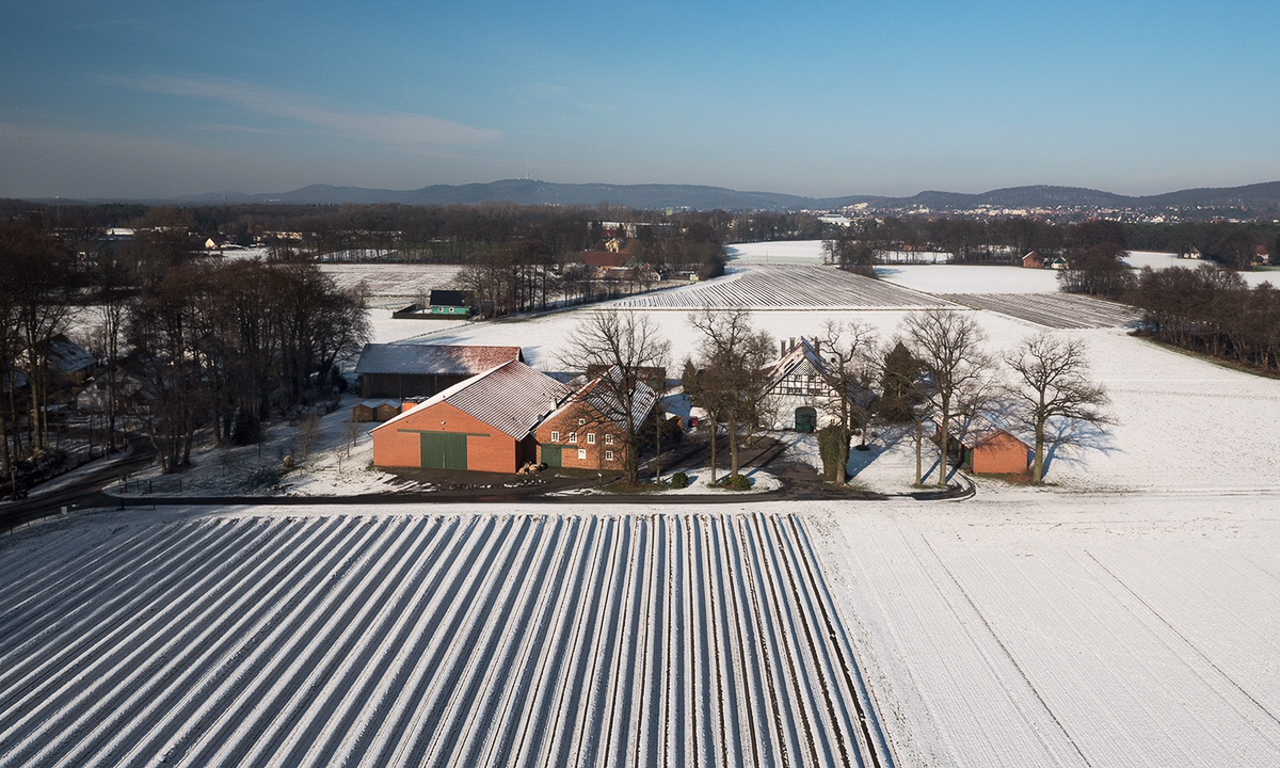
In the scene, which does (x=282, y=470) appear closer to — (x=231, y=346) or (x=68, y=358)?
(x=231, y=346)

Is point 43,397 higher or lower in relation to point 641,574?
higher

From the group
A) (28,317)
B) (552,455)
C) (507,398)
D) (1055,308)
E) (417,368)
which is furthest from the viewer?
(1055,308)

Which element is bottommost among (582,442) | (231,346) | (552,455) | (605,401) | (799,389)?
(552,455)

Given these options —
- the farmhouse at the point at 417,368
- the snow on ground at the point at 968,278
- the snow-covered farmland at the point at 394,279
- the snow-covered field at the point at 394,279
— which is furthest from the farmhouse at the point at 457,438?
the snow on ground at the point at 968,278

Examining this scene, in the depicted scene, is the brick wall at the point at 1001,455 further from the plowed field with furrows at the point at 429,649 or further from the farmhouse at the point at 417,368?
the farmhouse at the point at 417,368

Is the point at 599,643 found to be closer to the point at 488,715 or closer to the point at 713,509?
the point at 488,715

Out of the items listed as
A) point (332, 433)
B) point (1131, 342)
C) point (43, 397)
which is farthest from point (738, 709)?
point (1131, 342)

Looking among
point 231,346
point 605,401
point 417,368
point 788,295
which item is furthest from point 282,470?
point 788,295
